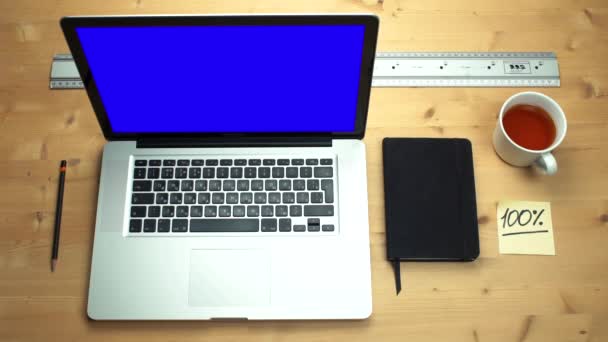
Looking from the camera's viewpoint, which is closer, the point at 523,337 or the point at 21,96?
the point at 523,337

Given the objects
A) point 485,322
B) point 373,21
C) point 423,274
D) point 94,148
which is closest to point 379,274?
point 423,274

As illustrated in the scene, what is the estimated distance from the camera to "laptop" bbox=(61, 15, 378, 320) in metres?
0.78

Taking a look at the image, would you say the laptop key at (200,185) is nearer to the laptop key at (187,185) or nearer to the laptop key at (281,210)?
the laptop key at (187,185)

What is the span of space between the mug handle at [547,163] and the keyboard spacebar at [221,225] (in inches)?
18.7

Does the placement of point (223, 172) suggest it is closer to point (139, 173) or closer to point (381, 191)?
point (139, 173)

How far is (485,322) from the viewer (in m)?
0.84

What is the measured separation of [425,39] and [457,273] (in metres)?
0.45

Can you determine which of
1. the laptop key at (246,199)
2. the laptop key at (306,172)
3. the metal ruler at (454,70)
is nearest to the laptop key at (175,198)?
the laptop key at (246,199)

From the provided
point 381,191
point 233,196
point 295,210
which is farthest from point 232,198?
point 381,191

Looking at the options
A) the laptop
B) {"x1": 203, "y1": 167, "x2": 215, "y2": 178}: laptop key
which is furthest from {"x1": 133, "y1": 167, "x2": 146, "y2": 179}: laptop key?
{"x1": 203, "y1": 167, "x2": 215, "y2": 178}: laptop key

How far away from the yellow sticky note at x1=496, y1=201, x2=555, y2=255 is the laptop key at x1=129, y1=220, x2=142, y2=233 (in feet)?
1.97

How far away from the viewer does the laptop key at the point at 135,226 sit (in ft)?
2.80

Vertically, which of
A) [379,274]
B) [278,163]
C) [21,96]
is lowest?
[379,274]

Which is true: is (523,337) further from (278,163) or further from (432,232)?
(278,163)
